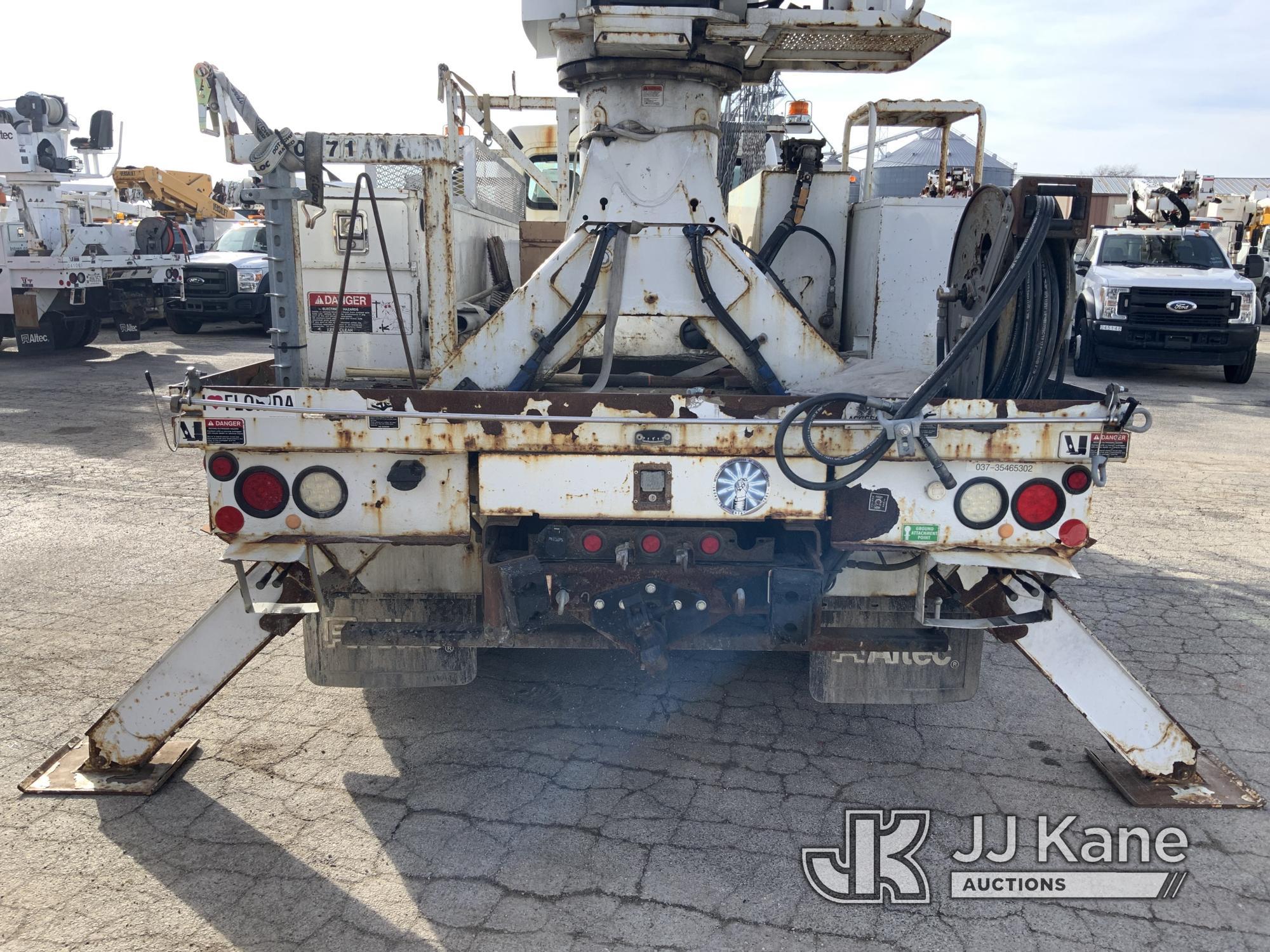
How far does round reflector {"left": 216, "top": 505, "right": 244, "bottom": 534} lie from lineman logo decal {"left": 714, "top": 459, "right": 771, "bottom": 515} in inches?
57.3

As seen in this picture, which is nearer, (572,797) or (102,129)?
(572,797)

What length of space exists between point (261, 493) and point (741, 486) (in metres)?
1.45

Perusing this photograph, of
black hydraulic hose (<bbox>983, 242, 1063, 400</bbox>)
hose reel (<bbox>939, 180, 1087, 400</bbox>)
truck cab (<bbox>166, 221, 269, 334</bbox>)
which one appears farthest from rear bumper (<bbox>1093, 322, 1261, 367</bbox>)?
truck cab (<bbox>166, 221, 269, 334</bbox>)

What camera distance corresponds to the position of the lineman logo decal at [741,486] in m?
2.91

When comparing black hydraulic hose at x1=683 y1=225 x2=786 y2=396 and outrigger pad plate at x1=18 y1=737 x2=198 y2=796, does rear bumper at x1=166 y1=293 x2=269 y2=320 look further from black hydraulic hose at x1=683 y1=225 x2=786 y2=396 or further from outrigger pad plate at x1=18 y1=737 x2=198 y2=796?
black hydraulic hose at x1=683 y1=225 x2=786 y2=396

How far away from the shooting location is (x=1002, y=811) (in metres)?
3.22

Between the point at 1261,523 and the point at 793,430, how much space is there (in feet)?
18.4

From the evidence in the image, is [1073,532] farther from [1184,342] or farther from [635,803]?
[1184,342]

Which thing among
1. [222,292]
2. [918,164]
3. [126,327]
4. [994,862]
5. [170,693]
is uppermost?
[918,164]

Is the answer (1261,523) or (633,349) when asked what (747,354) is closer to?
(633,349)

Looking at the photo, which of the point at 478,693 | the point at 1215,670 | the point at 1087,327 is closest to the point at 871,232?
the point at 1215,670

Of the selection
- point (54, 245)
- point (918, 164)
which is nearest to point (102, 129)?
point (54, 245)

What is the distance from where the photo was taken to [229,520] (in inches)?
119

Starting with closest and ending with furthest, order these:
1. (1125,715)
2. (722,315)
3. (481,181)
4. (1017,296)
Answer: (1017,296), (1125,715), (722,315), (481,181)
